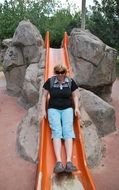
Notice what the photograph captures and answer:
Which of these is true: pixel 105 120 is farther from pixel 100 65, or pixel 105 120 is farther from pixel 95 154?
pixel 100 65

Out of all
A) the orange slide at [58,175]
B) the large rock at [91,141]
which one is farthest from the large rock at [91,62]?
the orange slide at [58,175]

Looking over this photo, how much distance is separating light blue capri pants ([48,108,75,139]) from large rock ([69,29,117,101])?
14.0 ft

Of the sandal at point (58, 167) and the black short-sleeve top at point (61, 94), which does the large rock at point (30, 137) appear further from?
the sandal at point (58, 167)

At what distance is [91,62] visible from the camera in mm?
11203

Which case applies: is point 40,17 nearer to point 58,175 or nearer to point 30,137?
point 30,137

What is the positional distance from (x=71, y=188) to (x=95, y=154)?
205cm

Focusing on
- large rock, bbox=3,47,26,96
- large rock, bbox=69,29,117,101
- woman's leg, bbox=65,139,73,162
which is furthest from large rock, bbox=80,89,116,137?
large rock, bbox=3,47,26,96

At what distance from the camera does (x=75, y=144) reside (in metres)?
6.72

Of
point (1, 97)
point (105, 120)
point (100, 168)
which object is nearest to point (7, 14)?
point (1, 97)

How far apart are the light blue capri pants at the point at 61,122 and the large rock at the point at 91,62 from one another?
14.0 ft

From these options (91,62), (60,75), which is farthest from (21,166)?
(91,62)

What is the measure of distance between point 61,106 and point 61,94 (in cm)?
22

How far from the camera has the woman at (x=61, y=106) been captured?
6.55 meters

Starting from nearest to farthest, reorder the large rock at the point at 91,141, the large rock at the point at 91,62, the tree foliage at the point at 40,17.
Result: the large rock at the point at 91,141 → the large rock at the point at 91,62 → the tree foliage at the point at 40,17
